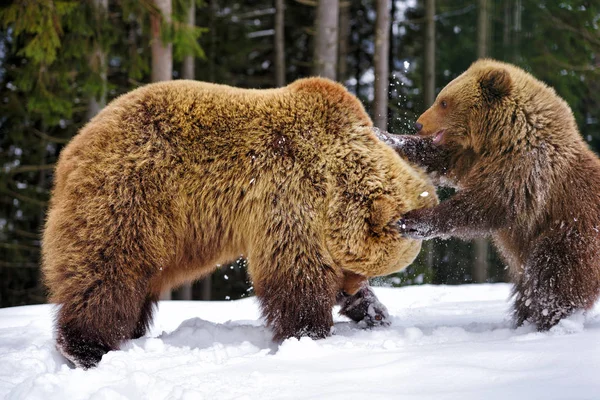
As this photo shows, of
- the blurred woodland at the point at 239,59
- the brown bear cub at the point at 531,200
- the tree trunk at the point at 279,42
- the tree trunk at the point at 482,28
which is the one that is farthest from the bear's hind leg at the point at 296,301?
the tree trunk at the point at 279,42

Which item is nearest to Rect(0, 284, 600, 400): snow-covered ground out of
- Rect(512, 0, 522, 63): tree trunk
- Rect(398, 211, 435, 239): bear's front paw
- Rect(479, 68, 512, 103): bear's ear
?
Rect(398, 211, 435, 239): bear's front paw

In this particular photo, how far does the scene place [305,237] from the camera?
468cm

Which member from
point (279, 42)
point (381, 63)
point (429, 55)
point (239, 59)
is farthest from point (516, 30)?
point (239, 59)

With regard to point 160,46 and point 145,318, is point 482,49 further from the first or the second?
point 145,318

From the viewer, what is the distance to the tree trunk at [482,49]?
48.9 feet

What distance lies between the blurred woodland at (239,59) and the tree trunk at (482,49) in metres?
0.04

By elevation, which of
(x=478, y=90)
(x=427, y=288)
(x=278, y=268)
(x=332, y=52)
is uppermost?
(x=332, y=52)

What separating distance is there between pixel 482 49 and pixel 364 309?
1146 centimetres

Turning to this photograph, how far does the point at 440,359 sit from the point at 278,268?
4.80 feet

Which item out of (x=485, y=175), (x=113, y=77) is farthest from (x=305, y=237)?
(x=113, y=77)

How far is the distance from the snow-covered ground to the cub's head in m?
1.48

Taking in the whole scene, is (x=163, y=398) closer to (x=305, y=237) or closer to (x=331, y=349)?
(x=331, y=349)

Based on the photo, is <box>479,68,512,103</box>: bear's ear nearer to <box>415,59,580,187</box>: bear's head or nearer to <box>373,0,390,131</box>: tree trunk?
<box>415,59,580,187</box>: bear's head

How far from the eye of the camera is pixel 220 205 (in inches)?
188
